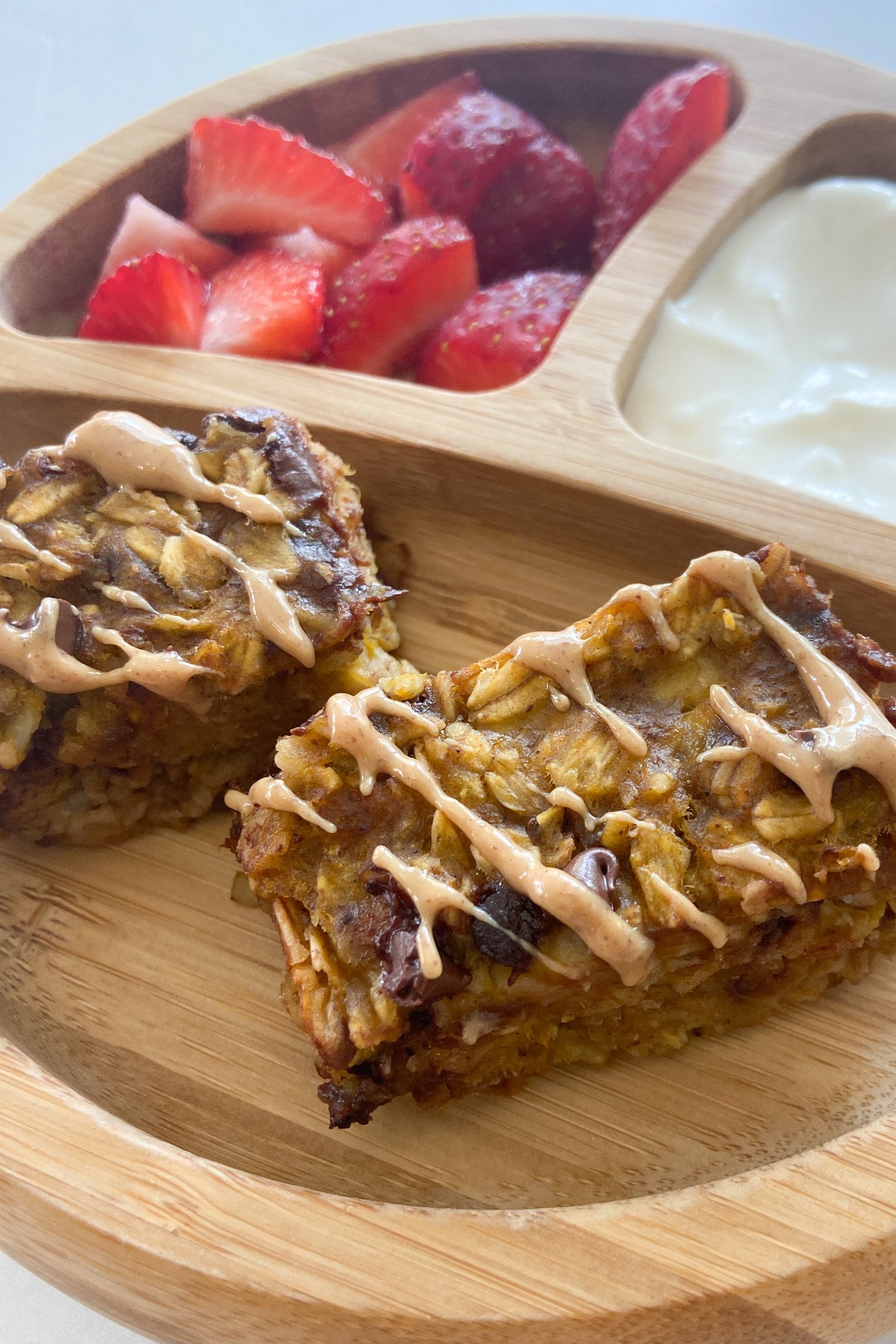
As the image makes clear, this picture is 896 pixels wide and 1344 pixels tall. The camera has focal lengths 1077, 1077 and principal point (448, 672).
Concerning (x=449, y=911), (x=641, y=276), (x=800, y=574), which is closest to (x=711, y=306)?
(x=641, y=276)

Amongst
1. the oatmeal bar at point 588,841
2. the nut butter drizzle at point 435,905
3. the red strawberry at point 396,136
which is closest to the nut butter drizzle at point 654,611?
the oatmeal bar at point 588,841

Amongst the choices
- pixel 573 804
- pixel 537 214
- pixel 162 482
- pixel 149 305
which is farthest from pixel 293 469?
pixel 537 214

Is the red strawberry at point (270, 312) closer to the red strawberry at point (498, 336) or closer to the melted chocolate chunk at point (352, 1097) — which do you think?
the red strawberry at point (498, 336)

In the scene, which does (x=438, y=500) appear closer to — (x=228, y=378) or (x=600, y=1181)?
(x=228, y=378)

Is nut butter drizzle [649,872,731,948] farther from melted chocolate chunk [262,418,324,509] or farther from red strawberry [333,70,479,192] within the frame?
red strawberry [333,70,479,192]

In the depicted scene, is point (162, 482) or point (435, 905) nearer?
point (435, 905)

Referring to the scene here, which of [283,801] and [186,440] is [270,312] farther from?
[283,801]
